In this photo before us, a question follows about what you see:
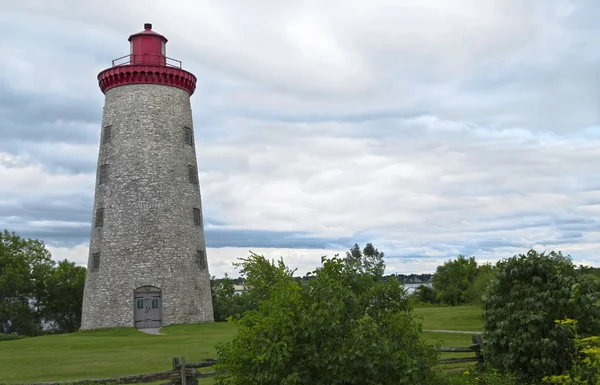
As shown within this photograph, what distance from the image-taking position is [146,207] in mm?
38781

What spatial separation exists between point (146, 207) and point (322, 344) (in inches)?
1165

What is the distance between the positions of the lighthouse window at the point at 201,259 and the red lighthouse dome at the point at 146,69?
37.4 feet

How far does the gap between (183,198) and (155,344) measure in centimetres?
1355

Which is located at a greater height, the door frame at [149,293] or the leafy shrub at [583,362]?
the door frame at [149,293]

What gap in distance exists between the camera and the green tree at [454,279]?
6325cm

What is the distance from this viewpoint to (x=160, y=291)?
38.5m

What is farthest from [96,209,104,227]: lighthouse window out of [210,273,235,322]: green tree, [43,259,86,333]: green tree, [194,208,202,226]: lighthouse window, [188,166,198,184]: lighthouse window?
[210,273,235,322]: green tree

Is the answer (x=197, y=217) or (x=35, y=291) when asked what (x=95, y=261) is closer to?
(x=197, y=217)

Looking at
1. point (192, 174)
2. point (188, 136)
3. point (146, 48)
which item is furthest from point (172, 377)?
point (146, 48)

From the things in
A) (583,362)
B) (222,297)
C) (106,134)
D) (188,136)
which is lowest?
(583,362)

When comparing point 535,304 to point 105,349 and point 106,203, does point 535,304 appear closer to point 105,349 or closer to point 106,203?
point 105,349

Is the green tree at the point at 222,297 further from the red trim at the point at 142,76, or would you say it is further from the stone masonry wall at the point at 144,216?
the red trim at the point at 142,76

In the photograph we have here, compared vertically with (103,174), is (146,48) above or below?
above

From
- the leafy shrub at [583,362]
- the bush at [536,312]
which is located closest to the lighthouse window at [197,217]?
the bush at [536,312]
